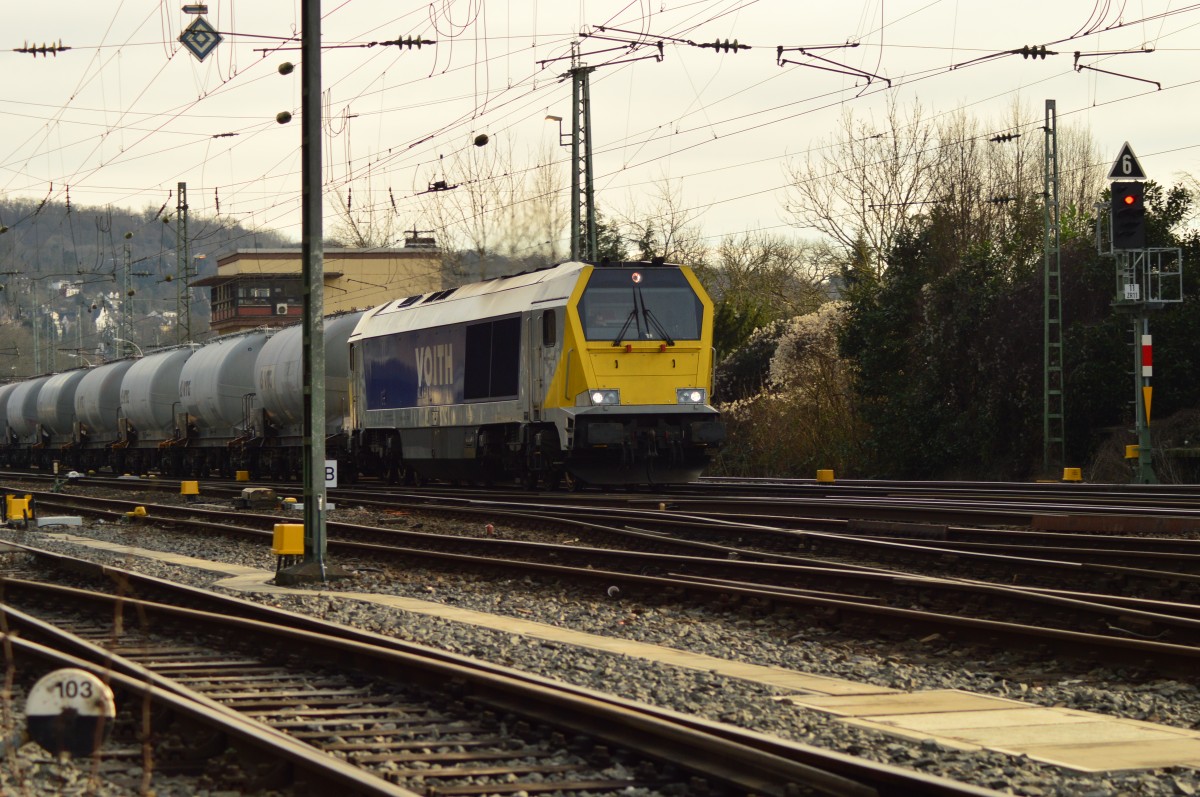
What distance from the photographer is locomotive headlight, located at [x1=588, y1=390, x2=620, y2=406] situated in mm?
22203

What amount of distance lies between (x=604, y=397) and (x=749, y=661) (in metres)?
13.1

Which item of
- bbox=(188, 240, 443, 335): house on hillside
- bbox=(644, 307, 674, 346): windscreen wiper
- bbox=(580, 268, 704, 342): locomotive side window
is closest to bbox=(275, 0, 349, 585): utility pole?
bbox=(580, 268, 704, 342): locomotive side window

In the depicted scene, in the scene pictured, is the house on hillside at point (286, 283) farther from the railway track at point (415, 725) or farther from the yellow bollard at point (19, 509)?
the railway track at point (415, 725)

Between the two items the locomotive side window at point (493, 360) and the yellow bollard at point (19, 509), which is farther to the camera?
the locomotive side window at point (493, 360)

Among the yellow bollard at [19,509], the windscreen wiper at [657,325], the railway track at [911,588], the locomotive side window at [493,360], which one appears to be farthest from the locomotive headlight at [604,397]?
the yellow bollard at [19,509]

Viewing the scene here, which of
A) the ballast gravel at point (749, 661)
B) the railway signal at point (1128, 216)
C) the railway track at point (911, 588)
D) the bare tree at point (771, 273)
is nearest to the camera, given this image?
the ballast gravel at point (749, 661)

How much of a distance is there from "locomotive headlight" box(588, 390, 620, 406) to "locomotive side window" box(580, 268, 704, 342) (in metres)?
0.85

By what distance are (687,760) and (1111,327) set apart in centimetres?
2687

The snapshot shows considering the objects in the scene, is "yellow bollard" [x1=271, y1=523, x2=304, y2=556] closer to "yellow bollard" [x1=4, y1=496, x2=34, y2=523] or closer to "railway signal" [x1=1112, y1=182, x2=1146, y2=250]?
"yellow bollard" [x1=4, y1=496, x2=34, y2=523]

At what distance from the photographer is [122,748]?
22.2 ft

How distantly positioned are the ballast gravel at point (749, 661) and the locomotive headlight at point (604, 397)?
798 centimetres

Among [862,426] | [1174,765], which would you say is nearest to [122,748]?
[1174,765]

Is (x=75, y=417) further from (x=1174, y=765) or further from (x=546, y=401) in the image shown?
(x=1174, y=765)

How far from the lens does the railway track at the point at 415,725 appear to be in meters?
5.54
